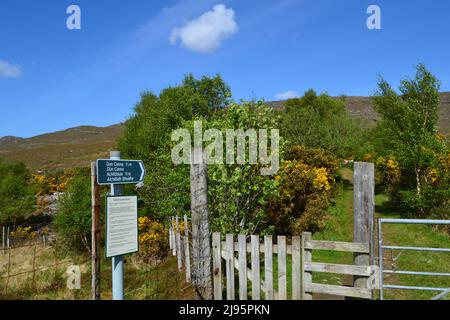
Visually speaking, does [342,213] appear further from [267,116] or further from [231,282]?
[231,282]

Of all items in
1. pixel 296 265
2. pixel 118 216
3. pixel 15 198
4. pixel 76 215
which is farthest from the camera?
pixel 15 198

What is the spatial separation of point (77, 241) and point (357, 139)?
22.8 meters

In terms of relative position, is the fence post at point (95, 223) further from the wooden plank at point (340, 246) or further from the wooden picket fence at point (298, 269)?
the wooden plank at point (340, 246)

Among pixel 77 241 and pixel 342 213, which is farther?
pixel 77 241

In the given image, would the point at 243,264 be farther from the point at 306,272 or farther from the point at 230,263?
the point at 306,272

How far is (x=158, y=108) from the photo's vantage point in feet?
90.6

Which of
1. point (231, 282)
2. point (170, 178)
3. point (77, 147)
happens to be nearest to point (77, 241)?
point (170, 178)

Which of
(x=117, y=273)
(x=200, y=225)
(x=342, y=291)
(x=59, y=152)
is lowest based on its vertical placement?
(x=342, y=291)

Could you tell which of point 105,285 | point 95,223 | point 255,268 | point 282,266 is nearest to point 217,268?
point 255,268

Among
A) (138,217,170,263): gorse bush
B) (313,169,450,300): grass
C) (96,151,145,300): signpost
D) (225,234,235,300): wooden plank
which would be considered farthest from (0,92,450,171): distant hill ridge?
(96,151,145,300): signpost

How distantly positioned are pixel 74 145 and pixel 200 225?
356 feet

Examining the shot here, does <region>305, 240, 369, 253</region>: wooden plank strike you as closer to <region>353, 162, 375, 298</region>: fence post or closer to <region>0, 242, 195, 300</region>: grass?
<region>353, 162, 375, 298</region>: fence post

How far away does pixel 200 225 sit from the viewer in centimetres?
609

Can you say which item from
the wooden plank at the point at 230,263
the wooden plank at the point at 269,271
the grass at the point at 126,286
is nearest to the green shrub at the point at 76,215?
the grass at the point at 126,286
